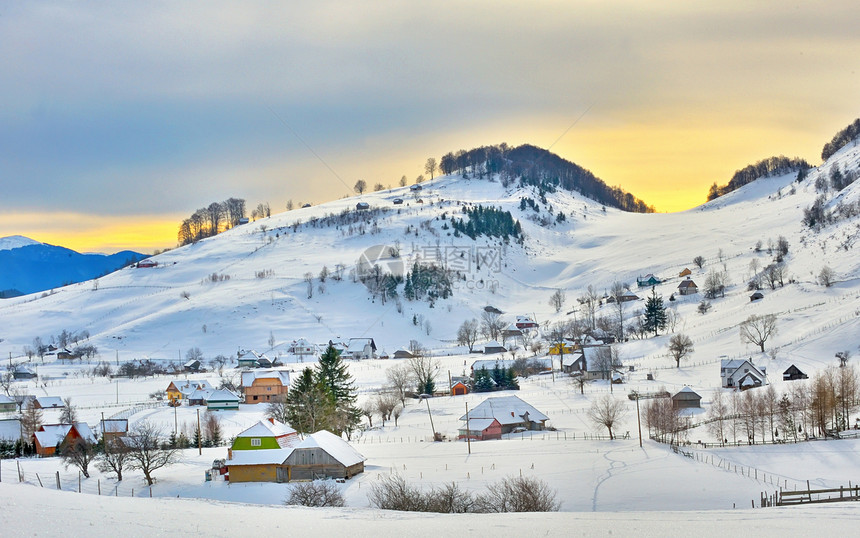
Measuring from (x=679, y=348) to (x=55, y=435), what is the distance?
5278 cm

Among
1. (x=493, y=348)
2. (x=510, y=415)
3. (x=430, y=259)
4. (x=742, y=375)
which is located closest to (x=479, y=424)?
(x=510, y=415)

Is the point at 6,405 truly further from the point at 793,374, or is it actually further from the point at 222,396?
the point at 793,374

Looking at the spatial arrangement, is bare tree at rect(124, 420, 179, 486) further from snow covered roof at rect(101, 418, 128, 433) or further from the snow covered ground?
snow covered roof at rect(101, 418, 128, 433)

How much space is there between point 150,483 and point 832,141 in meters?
196

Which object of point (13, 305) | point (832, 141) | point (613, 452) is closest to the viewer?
point (613, 452)

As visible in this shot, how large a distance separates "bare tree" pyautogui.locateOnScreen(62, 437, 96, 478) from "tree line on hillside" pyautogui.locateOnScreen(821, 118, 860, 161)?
175m

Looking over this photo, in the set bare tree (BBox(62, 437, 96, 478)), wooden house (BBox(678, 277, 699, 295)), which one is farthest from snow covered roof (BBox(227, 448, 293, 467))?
wooden house (BBox(678, 277, 699, 295))

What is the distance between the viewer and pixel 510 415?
2060 inches

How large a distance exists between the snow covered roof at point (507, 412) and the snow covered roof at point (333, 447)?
48.7 feet

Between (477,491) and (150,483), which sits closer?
(477,491)

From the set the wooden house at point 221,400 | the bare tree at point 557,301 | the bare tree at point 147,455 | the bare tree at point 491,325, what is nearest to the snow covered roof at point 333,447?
the bare tree at point 147,455

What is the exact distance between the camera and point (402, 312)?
125188 mm

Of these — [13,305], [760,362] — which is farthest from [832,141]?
[13,305]

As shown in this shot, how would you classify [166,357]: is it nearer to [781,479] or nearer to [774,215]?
[781,479]
